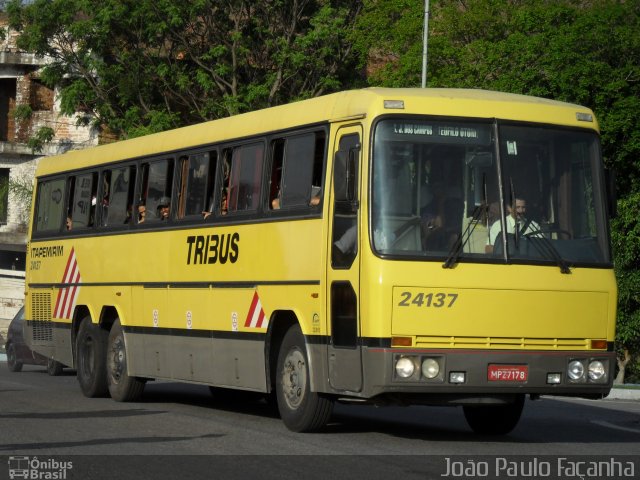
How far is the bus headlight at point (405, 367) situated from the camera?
12742mm

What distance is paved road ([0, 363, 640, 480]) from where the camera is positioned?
11.6 metres

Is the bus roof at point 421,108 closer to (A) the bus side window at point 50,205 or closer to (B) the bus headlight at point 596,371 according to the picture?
(B) the bus headlight at point 596,371

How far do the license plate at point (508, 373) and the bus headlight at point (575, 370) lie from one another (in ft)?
1.51

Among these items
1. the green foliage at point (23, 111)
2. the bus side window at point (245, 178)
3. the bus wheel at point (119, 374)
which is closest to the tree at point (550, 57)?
the green foliage at point (23, 111)

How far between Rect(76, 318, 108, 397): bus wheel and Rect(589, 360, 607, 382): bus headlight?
7.92 metres

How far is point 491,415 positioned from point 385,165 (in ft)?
10.6

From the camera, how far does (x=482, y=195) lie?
13305 mm

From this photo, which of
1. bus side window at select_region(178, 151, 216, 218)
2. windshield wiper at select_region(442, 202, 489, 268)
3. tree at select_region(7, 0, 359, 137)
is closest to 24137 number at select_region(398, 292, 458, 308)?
windshield wiper at select_region(442, 202, 489, 268)

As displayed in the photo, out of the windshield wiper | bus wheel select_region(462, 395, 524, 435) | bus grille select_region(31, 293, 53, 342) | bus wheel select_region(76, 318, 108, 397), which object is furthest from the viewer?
bus grille select_region(31, 293, 53, 342)

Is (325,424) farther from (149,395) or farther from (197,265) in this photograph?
(149,395)

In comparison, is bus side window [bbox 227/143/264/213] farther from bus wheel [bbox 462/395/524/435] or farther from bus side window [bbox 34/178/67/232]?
bus side window [bbox 34/178/67/232]

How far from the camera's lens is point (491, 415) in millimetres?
14977

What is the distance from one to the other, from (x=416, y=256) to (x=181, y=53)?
Answer: 35.9 m

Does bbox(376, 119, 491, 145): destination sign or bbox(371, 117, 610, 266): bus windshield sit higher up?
bbox(376, 119, 491, 145): destination sign
